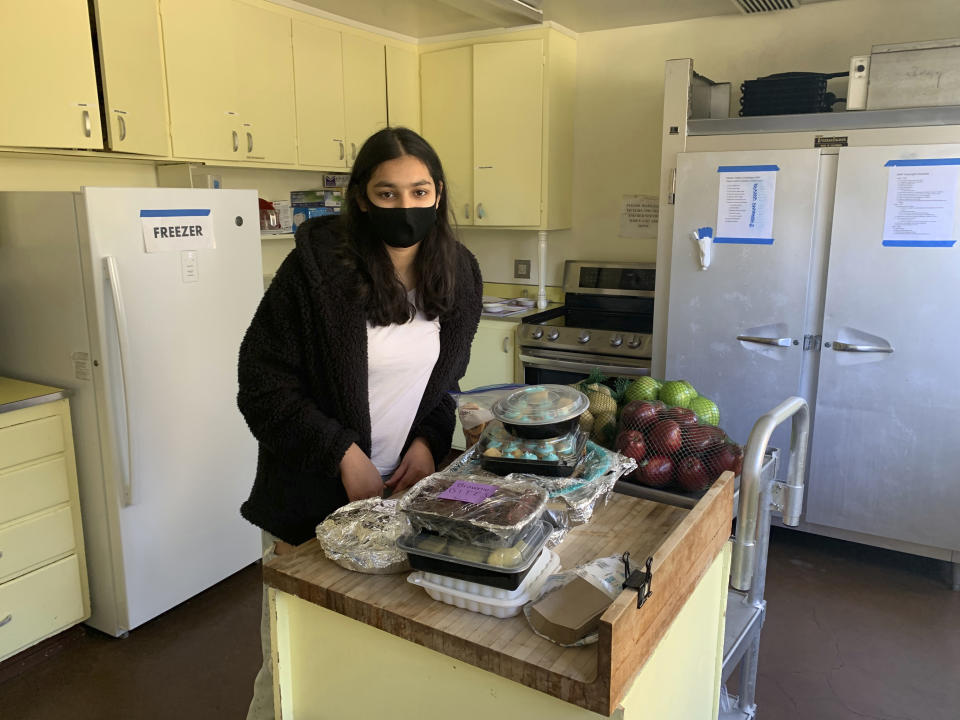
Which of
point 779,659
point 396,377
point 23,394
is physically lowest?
point 779,659

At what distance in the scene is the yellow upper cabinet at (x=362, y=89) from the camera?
385cm

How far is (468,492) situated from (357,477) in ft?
1.49

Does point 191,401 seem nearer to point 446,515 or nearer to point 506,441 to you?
point 506,441

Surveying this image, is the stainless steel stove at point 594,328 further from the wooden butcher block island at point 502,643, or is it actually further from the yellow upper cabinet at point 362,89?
the wooden butcher block island at point 502,643

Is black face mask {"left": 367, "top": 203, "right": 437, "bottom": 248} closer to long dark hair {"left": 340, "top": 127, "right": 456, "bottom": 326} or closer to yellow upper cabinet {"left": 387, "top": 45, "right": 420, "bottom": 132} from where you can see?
long dark hair {"left": 340, "top": 127, "right": 456, "bottom": 326}

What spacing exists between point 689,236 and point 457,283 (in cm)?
181

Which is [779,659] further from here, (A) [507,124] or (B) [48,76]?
(B) [48,76]

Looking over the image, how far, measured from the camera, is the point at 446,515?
973mm

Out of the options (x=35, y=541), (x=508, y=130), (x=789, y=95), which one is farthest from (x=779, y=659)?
(x=508, y=130)

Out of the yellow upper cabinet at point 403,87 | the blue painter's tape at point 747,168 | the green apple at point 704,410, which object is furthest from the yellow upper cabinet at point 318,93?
the green apple at point 704,410

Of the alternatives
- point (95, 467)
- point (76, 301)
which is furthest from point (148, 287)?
point (95, 467)

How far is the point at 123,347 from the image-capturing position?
240cm

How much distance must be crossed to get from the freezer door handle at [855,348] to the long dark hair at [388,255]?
77.5 inches

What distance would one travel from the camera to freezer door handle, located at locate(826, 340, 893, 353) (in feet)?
9.29
